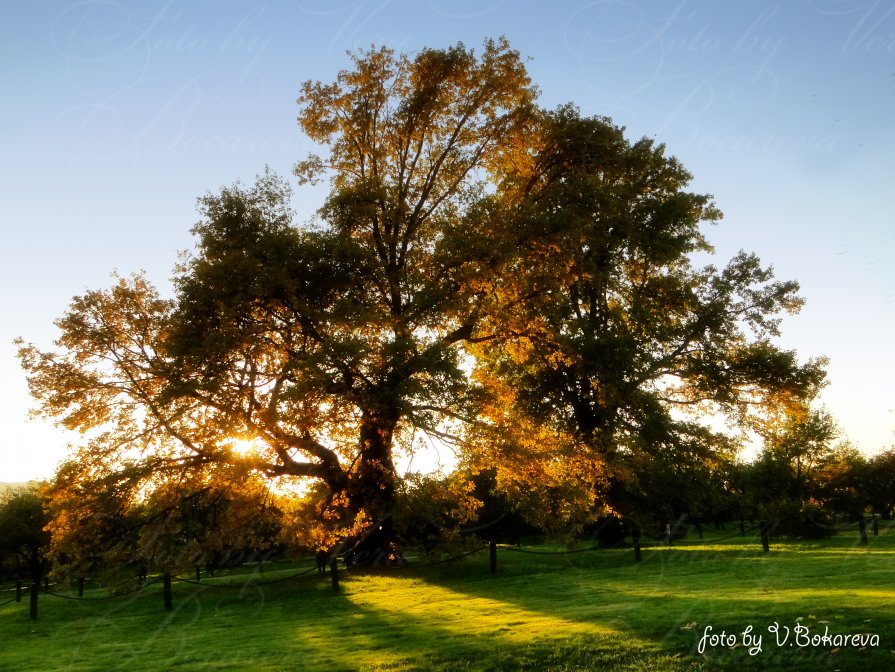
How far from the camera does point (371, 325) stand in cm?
1909

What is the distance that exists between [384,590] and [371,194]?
1269 cm

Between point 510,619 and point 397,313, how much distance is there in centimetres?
1039

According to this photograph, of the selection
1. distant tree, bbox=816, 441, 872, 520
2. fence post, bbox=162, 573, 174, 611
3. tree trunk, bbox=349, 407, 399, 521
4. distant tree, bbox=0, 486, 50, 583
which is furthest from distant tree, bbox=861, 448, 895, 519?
distant tree, bbox=0, 486, 50, 583

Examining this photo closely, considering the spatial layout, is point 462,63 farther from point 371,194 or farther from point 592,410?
point 592,410

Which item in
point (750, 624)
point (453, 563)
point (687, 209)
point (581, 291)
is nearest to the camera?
point (750, 624)

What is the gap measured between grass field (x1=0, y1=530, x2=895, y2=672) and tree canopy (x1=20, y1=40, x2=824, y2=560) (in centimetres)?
327

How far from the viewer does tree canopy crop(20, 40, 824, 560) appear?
18234 millimetres

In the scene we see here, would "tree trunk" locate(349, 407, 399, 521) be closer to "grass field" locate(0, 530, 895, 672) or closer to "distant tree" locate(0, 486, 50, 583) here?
"grass field" locate(0, 530, 895, 672)

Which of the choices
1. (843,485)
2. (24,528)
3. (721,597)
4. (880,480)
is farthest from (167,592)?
(880,480)

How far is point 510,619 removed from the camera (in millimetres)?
12367

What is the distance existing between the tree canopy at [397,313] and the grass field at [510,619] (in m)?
3.27

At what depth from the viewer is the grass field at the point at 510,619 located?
8547 millimetres

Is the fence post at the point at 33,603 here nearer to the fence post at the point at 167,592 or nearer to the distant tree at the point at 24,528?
the fence post at the point at 167,592

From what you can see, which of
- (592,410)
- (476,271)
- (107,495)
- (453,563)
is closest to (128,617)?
(107,495)
